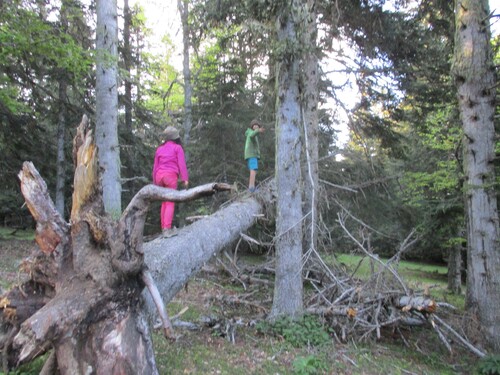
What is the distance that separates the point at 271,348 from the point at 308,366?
860mm

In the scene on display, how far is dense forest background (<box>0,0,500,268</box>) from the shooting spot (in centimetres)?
786

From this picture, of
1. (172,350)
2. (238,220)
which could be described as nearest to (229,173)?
(238,220)

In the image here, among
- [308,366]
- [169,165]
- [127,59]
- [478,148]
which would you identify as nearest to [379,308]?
[308,366]

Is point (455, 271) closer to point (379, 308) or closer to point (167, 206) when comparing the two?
point (379, 308)

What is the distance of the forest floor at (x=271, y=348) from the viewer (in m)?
4.40

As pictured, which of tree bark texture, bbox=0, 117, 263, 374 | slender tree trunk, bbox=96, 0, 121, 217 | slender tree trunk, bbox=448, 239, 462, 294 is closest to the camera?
tree bark texture, bbox=0, 117, 263, 374

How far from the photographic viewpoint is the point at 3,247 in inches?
458

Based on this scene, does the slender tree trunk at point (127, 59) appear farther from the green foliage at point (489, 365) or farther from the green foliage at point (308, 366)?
the green foliage at point (489, 365)

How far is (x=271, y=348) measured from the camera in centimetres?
512

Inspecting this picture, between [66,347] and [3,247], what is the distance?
422 inches

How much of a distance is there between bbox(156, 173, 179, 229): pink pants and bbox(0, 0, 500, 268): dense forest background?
66.3 inches

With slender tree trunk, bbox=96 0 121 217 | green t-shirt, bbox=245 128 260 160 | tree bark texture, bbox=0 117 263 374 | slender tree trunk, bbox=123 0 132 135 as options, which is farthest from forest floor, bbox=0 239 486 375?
slender tree trunk, bbox=123 0 132 135

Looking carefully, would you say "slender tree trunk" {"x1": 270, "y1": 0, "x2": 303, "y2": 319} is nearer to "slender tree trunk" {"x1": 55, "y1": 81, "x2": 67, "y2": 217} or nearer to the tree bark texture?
the tree bark texture

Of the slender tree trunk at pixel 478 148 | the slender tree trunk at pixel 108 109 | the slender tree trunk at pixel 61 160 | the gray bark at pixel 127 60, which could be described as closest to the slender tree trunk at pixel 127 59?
the gray bark at pixel 127 60
